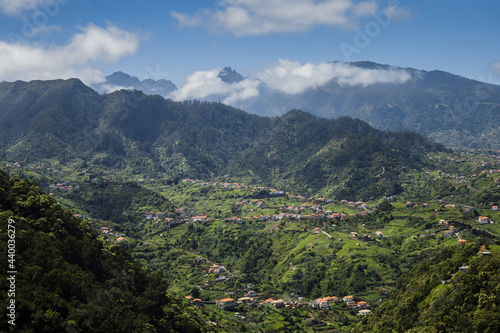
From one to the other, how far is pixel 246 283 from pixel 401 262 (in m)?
35.9

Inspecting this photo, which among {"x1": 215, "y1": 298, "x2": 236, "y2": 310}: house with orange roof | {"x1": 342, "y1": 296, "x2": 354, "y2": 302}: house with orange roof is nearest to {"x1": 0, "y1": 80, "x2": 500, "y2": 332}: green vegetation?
{"x1": 342, "y1": 296, "x2": 354, "y2": 302}: house with orange roof

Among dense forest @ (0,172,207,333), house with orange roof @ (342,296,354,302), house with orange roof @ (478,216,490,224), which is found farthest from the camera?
house with orange roof @ (478,216,490,224)

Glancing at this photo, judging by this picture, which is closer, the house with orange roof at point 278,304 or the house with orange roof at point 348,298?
the house with orange roof at point 278,304

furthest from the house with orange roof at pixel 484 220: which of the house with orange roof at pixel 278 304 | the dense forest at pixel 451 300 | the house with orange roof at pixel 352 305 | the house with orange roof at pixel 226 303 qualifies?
the house with orange roof at pixel 226 303

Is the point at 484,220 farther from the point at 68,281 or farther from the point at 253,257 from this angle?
the point at 68,281

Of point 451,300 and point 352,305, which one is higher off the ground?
point 451,300

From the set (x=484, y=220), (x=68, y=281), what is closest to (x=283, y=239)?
(x=484, y=220)

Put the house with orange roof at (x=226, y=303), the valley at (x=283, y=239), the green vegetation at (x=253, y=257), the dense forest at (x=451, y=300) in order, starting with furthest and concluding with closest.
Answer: the valley at (x=283, y=239)
the house with orange roof at (x=226, y=303)
the green vegetation at (x=253, y=257)
the dense forest at (x=451, y=300)

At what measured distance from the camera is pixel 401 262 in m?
92.8

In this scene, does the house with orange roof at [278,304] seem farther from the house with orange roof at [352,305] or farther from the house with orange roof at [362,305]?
the house with orange roof at [362,305]

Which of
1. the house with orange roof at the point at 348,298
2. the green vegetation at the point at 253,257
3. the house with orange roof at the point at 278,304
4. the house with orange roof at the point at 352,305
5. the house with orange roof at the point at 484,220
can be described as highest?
the house with orange roof at the point at 484,220

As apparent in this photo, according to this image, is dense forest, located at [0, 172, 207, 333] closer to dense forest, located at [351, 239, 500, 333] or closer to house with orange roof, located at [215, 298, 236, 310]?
house with orange roof, located at [215, 298, 236, 310]

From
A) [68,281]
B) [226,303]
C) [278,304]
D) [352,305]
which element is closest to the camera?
[68,281]

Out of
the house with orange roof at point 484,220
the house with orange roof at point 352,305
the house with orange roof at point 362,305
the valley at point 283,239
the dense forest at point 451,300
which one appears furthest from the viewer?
the house with orange roof at point 484,220
